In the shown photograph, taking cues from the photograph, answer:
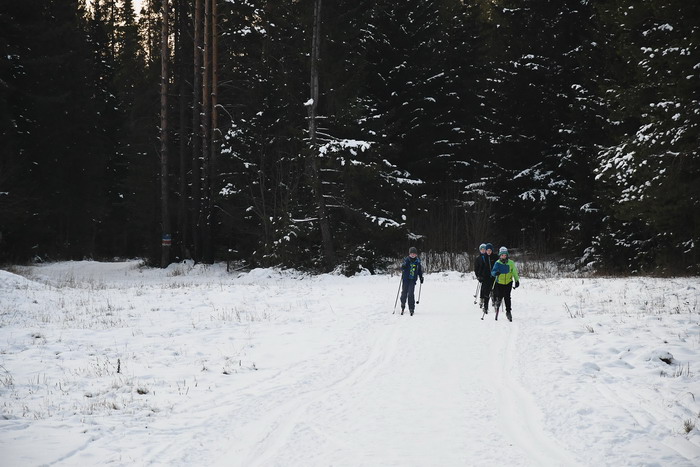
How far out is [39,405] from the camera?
6785mm

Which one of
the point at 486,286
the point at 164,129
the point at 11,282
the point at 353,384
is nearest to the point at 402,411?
the point at 353,384

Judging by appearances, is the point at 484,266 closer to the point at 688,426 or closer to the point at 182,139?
the point at 688,426

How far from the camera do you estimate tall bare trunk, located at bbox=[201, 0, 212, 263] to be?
28.9m

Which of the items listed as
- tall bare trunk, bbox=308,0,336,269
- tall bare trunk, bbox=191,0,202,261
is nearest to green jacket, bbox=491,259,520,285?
tall bare trunk, bbox=308,0,336,269

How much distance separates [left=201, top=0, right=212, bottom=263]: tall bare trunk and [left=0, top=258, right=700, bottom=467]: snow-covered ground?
14.6m

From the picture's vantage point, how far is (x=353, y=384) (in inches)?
312

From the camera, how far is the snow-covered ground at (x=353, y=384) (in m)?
5.46

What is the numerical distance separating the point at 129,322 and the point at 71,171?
31.1 m

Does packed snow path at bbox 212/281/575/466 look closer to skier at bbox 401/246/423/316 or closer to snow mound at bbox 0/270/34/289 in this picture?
skier at bbox 401/246/423/316

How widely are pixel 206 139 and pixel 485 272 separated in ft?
64.6

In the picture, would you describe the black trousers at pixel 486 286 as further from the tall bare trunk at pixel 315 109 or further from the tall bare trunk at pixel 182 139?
the tall bare trunk at pixel 182 139

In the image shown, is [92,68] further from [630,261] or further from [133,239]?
[630,261]

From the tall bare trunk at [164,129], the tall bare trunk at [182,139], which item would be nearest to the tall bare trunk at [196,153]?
the tall bare trunk at [182,139]

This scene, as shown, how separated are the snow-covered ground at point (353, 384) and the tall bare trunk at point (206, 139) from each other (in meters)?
14.6
